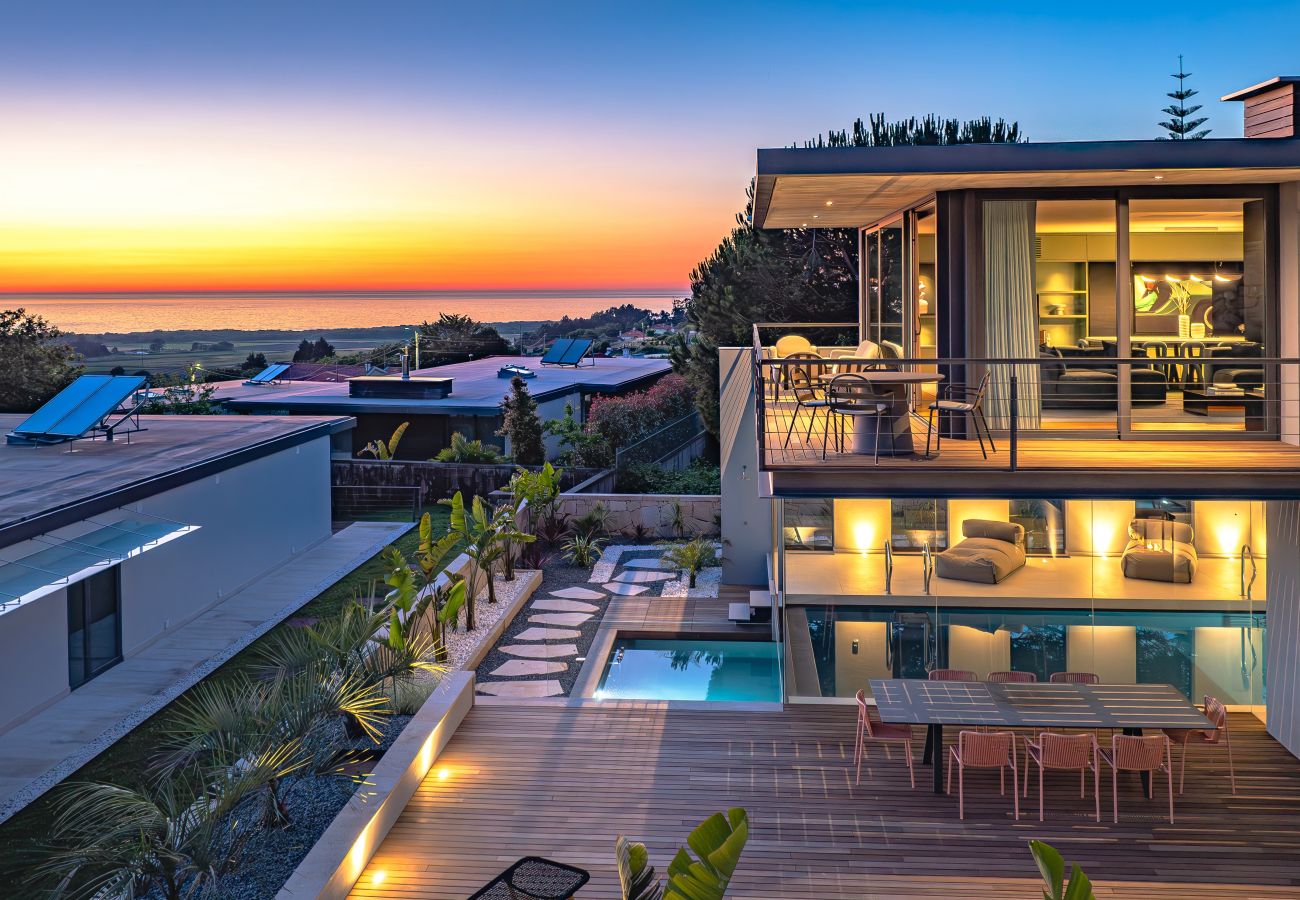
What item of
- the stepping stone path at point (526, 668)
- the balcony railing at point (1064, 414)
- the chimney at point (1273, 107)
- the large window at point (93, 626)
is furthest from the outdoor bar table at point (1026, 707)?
the large window at point (93, 626)

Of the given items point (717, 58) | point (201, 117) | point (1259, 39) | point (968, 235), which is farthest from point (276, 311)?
point (968, 235)

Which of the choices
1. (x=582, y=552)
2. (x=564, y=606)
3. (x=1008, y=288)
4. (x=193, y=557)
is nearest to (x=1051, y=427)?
(x=1008, y=288)

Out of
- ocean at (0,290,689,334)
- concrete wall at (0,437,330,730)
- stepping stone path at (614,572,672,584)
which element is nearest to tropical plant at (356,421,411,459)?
concrete wall at (0,437,330,730)

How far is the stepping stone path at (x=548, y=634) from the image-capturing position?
15.0m

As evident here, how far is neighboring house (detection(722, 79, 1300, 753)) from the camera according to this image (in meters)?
10.2

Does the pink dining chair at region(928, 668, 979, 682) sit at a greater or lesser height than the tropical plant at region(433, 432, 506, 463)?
lesser

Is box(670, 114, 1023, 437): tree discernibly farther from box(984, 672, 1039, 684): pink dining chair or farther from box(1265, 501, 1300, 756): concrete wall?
box(1265, 501, 1300, 756): concrete wall

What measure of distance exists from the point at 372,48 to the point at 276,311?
205 ft

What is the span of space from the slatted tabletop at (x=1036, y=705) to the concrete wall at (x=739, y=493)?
7.48 meters

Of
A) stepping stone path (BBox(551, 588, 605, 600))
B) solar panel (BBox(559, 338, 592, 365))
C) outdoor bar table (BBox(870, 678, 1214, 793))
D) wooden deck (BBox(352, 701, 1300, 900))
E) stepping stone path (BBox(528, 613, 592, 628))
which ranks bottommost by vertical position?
wooden deck (BBox(352, 701, 1300, 900))

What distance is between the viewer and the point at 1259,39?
1901 inches

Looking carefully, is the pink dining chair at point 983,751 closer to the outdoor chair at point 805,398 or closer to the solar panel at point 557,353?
the outdoor chair at point 805,398

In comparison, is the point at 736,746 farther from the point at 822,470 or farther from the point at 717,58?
the point at 717,58

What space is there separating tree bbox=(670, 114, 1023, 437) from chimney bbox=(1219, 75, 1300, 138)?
50.6 ft
